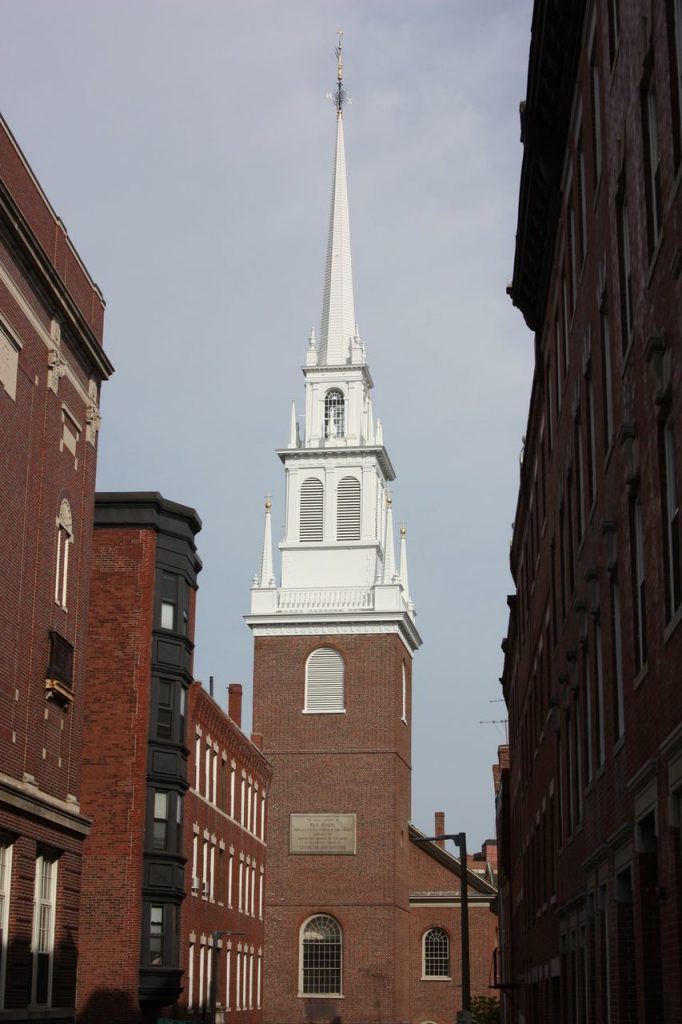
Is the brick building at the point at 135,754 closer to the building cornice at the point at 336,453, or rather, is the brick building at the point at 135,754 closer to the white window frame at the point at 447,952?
the building cornice at the point at 336,453

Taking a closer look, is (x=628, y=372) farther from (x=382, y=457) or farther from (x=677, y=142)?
(x=382, y=457)

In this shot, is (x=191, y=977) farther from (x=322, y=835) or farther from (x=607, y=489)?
(x=607, y=489)

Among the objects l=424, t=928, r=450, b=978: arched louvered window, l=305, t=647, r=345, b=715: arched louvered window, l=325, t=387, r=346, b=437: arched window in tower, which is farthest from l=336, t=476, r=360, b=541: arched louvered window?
l=424, t=928, r=450, b=978: arched louvered window

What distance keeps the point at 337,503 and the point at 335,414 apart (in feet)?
17.5

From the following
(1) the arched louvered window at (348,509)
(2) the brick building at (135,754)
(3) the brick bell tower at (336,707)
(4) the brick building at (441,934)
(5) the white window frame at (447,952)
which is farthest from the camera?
(1) the arched louvered window at (348,509)

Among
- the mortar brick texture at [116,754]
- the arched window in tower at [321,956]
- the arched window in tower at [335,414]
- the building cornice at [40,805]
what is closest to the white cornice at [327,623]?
the arched window in tower at [335,414]

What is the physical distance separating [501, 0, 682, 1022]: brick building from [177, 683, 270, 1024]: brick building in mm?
20152

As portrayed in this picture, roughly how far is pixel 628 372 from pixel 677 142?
11.4 feet

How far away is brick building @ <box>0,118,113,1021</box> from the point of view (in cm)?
2395

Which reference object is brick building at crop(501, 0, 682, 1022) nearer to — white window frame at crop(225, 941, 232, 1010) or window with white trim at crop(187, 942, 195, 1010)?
window with white trim at crop(187, 942, 195, 1010)

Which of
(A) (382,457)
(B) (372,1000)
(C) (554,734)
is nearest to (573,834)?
(C) (554,734)

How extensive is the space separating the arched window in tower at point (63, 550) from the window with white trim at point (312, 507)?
158 ft

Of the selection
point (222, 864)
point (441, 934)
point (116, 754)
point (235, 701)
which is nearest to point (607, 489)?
point (116, 754)

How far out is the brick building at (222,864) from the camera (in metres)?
48.8
